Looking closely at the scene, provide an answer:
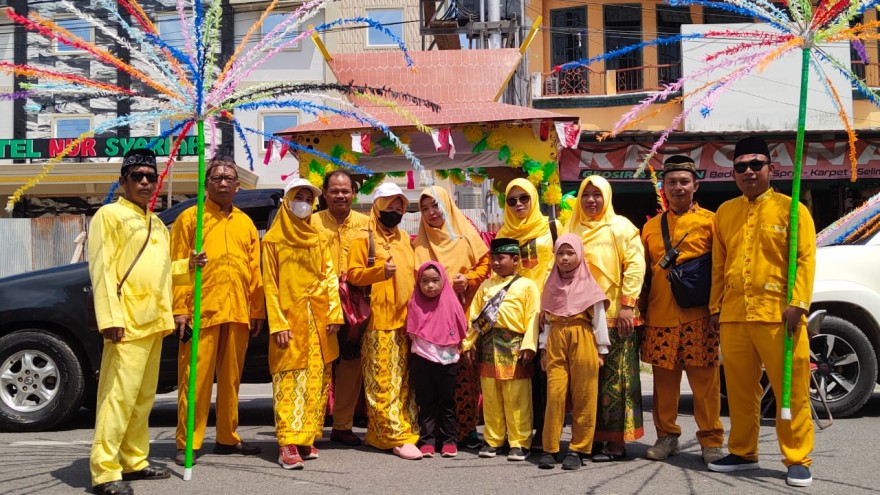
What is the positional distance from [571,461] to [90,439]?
374cm

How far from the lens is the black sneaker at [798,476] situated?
4.99 metres

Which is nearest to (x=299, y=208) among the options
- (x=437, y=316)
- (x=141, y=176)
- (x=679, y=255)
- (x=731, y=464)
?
(x=141, y=176)

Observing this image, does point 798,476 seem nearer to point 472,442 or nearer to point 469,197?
point 472,442

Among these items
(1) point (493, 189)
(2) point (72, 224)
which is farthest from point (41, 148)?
(1) point (493, 189)

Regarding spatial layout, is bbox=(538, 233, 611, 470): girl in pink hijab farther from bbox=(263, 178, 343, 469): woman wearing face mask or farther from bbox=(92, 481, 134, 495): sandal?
bbox=(92, 481, 134, 495): sandal

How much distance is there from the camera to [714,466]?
5.41m

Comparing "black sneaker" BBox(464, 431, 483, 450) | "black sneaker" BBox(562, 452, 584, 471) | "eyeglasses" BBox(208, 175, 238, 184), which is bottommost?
"black sneaker" BBox(464, 431, 483, 450)

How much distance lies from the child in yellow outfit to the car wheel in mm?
2812

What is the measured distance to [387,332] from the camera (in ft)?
20.1

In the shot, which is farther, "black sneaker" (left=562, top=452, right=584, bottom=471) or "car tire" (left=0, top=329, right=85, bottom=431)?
"car tire" (left=0, top=329, right=85, bottom=431)

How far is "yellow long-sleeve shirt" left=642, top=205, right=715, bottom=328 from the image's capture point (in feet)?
18.7

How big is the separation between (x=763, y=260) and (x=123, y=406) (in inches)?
152

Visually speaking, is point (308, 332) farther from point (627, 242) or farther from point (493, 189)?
point (493, 189)

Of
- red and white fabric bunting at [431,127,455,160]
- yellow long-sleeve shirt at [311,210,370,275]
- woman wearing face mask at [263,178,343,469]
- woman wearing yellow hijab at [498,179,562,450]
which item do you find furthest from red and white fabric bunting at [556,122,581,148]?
woman wearing face mask at [263,178,343,469]
